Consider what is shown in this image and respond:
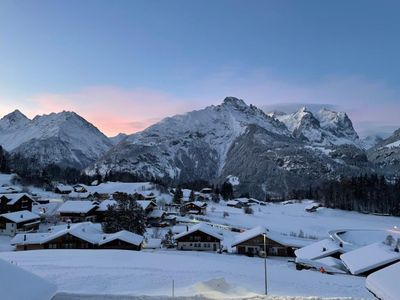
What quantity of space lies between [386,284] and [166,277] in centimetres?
1891

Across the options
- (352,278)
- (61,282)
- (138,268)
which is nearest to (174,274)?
(138,268)

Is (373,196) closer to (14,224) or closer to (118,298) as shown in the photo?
(14,224)

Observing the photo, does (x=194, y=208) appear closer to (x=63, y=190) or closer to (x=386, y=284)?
(x=63, y=190)

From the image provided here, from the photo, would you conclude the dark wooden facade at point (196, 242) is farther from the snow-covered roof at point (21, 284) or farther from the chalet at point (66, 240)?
the snow-covered roof at point (21, 284)

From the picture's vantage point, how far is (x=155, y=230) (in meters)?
73.3

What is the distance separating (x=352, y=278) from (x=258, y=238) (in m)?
19.7

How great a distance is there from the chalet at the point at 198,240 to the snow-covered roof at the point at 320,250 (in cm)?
1266

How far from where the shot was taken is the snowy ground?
25.8 metres

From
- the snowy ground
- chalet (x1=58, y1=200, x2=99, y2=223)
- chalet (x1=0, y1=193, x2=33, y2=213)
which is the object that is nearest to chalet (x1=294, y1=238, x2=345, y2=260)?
the snowy ground

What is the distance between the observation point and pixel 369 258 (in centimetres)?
3844

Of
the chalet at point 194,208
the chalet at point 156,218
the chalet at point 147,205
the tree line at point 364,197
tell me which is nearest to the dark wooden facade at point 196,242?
the chalet at point 156,218

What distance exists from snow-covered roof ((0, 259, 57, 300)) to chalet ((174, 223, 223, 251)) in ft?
136

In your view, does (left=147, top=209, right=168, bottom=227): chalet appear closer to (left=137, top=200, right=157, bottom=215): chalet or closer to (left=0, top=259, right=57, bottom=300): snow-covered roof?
(left=137, top=200, right=157, bottom=215): chalet

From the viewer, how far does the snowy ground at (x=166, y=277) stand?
1017 inches
